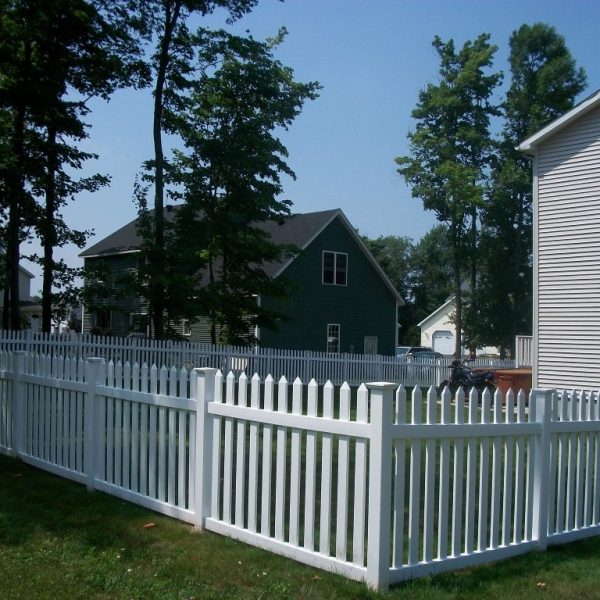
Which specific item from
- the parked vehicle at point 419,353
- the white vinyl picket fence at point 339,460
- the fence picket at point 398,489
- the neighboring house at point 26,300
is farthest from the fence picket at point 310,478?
the neighboring house at point 26,300

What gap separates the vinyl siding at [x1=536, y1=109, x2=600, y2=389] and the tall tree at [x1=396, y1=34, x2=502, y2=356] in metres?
27.3

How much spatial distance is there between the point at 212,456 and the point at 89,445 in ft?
6.64

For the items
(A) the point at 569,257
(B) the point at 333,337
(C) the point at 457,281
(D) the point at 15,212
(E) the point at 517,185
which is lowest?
(B) the point at 333,337

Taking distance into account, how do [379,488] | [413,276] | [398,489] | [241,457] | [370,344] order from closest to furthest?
[379,488], [398,489], [241,457], [370,344], [413,276]

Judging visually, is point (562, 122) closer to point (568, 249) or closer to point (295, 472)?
point (568, 249)

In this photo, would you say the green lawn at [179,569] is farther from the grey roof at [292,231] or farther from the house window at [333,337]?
the house window at [333,337]

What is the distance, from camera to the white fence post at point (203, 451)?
610 centimetres

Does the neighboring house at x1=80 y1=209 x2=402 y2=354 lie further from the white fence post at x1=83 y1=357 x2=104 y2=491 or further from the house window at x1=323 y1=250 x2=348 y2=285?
the white fence post at x1=83 y1=357 x2=104 y2=491

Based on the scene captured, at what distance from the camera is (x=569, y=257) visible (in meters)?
15.4

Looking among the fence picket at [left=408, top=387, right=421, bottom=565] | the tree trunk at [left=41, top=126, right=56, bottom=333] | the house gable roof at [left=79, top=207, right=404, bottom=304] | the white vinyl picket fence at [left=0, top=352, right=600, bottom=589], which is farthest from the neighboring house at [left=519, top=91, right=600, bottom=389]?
the house gable roof at [left=79, top=207, right=404, bottom=304]

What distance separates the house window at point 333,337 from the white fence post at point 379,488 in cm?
2962

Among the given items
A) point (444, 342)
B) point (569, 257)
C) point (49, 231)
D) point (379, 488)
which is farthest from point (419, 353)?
point (379, 488)

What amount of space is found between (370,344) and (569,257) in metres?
21.3

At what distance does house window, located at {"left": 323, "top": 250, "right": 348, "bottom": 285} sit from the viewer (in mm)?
34375
